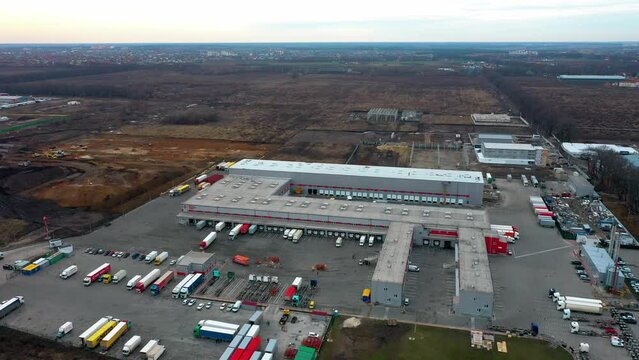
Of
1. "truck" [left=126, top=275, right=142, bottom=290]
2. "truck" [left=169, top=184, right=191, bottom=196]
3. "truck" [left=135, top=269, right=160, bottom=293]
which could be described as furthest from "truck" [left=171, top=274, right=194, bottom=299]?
"truck" [left=169, top=184, right=191, bottom=196]

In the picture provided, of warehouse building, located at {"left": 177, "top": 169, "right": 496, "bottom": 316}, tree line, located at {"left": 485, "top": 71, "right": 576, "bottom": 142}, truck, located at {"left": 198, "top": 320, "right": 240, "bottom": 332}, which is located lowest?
truck, located at {"left": 198, "top": 320, "right": 240, "bottom": 332}

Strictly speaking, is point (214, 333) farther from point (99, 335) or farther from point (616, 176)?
point (616, 176)


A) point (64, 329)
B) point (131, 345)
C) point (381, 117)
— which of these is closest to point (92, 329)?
point (64, 329)

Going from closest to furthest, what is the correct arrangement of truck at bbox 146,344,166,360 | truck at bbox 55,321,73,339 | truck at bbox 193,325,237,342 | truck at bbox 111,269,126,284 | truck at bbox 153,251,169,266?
truck at bbox 146,344,166,360, truck at bbox 193,325,237,342, truck at bbox 55,321,73,339, truck at bbox 111,269,126,284, truck at bbox 153,251,169,266

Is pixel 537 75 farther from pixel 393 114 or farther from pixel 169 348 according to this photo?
pixel 169 348

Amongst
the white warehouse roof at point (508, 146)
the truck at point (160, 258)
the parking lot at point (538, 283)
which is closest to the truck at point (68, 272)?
the truck at point (160, 258)

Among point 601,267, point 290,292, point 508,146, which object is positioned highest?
point 508,146

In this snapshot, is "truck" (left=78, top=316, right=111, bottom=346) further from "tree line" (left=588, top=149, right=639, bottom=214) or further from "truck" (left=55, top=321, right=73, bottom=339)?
"tree line" (left=588, top=149, right=639, bottom=214)
